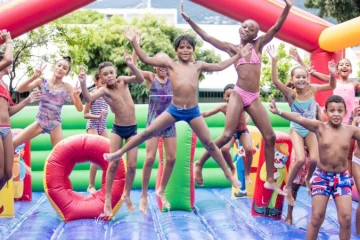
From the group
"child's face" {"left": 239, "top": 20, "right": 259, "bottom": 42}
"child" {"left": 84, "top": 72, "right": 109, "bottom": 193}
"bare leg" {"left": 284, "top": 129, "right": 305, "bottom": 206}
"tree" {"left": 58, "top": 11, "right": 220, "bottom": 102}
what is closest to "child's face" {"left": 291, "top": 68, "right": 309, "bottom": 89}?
"bare leg" {"left": 284, "top": 129, "right": 305, "bottom": 206}

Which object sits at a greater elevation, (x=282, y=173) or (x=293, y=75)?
(x=293, y=75)

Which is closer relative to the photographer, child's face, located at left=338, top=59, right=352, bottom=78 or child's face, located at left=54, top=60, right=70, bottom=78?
child's face, located at left=54, top=60, right=70, bottom=78

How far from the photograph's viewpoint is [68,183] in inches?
272

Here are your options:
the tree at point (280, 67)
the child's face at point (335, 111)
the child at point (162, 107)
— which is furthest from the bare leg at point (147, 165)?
the tree at point (280, 67)

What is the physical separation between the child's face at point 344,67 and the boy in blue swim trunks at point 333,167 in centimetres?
209

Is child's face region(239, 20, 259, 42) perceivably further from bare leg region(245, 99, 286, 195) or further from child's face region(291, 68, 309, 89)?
child's face region(291, 68, 309, 89)

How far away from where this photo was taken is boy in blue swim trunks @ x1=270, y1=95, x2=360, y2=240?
16.2 feet

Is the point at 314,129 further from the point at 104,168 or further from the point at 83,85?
the point at 104,168

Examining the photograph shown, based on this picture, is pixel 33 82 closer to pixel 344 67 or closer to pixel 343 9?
pixel 344 67

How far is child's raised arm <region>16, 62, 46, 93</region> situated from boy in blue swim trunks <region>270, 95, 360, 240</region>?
2.43 metres

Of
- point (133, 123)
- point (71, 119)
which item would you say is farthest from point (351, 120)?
point (71, 119)

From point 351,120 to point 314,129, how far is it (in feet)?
6.34

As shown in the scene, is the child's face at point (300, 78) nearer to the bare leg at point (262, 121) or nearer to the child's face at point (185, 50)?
the bare leg at point (262, 121)

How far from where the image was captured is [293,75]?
597 cm
